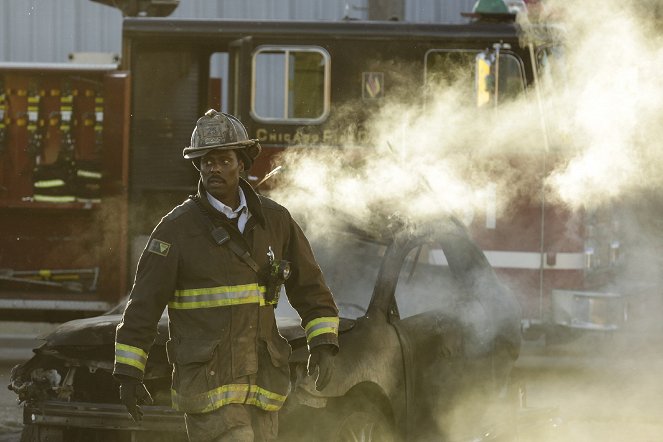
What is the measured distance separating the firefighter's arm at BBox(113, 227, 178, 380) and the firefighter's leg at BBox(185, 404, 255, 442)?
29 centimetres

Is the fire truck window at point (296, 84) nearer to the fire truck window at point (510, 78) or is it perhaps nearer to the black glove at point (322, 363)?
the fire truck window at point (510, 78)

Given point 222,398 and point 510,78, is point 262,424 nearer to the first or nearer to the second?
point 222,398

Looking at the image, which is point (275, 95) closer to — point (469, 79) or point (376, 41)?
point (376, 41)

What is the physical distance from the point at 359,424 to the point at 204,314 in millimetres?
1379

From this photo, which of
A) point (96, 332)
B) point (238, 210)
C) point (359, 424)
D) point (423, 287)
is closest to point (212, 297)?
point (238, 210)

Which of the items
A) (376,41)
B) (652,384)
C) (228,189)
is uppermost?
(376,41)

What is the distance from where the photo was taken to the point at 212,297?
13.8 ft

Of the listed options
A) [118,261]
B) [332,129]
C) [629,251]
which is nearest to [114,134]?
[118,261]

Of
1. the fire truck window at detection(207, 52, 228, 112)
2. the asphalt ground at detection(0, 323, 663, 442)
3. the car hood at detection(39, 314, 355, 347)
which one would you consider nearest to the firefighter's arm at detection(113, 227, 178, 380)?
the car hood at detection(39, 314, 355, 347)

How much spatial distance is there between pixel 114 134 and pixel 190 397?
24.2 feet

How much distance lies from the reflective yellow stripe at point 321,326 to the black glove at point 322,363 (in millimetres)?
53

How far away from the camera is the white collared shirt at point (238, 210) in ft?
14.2

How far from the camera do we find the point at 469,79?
10.7 meters

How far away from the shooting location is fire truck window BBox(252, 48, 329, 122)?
1085 centimetres
